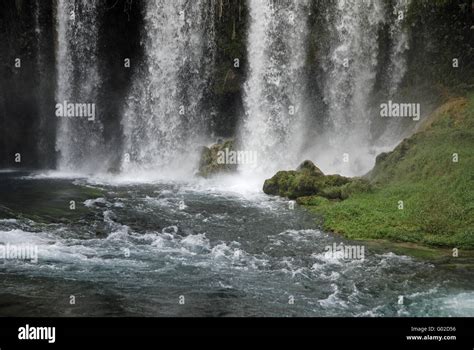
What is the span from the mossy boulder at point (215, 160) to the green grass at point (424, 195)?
7.52 m

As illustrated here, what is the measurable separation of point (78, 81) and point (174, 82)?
18.5ft

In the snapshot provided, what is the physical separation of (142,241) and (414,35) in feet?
56.2

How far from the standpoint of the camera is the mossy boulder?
30.1 metres

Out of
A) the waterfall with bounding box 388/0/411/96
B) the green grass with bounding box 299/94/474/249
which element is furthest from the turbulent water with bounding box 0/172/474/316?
the waterfall with bounding box 388/0/411/96

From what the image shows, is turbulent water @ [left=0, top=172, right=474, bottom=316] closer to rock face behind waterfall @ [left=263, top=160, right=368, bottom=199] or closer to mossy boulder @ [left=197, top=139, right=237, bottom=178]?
rock face behind waterfall @ [left=263, top=160, right=368, bottom=199]

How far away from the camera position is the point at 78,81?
3503 cm

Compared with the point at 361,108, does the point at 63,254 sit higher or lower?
lower

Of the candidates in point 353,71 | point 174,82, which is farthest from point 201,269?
point 174,82

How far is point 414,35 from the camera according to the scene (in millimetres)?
28531

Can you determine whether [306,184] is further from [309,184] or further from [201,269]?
[201,269]

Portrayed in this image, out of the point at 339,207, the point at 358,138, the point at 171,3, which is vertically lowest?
the point at 339,207

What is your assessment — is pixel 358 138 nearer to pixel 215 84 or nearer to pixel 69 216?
pixel 215 84

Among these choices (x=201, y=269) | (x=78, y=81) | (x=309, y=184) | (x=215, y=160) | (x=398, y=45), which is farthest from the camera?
(x=78, y=81)
